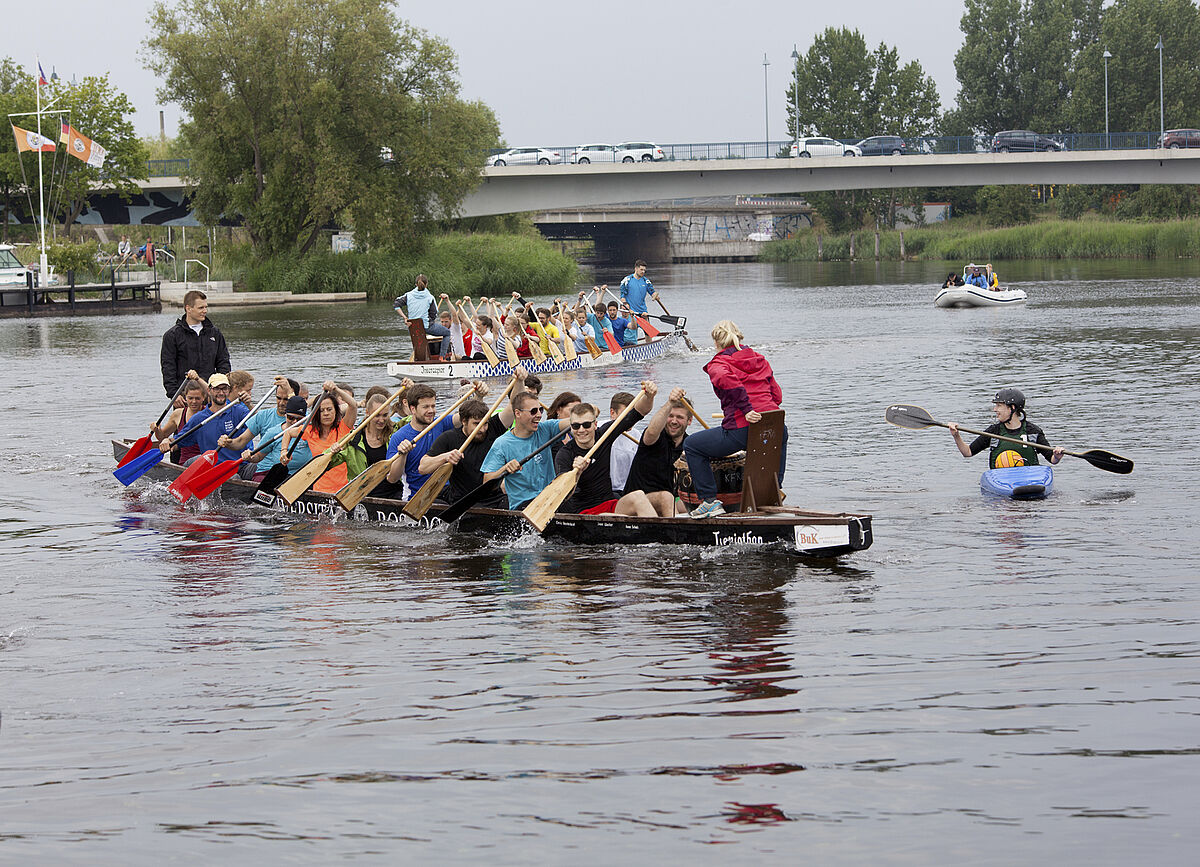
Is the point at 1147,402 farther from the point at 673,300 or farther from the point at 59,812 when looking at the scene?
the point at 673,300

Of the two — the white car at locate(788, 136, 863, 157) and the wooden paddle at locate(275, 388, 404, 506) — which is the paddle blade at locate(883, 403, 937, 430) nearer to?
the wooden paddle at locate(275, 388, 404, 506)

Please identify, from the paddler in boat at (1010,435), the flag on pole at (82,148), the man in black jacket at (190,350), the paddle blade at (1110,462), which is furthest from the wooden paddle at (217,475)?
the flag on pole at (82,148)

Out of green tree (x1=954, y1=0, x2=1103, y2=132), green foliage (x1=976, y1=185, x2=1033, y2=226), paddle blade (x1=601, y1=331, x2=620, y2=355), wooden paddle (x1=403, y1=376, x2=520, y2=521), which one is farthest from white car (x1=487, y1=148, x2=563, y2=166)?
wooden paddle (x1=403, y1=376, x2=520, y2=521)

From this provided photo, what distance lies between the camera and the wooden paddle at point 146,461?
14.9 meters

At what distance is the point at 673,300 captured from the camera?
2210 inches

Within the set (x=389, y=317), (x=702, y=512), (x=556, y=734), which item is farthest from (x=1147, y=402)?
(x=389, y=317)

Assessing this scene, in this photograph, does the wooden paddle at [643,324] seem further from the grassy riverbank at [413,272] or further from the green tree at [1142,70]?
the green tree at [1142,70]

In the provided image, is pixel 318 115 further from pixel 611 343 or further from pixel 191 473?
pixel 191 473

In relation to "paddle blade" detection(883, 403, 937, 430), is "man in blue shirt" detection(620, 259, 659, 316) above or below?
above

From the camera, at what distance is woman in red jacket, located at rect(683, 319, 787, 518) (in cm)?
1066

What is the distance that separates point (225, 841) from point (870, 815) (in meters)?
2.73

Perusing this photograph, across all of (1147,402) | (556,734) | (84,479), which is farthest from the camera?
(1147,402)

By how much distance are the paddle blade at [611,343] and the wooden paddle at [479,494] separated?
17.0 metres

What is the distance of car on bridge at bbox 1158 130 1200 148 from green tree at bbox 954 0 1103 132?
3445 centimetres
